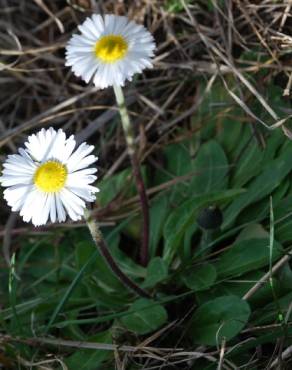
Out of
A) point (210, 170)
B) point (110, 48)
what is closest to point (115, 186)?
point (210, 170)

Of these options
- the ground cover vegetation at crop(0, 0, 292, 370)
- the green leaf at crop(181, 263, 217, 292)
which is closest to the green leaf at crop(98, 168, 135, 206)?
the ground cover vegetation at crop(0, 0, 292, 370)

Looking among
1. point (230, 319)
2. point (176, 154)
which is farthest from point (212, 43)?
point (230, 319)

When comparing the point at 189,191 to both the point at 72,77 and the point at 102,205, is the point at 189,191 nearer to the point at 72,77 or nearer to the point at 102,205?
the point at 102,205

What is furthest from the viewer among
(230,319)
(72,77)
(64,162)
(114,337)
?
(72,77)

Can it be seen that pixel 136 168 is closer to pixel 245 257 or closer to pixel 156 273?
pixel 156 273

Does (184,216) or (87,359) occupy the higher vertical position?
(184,216)

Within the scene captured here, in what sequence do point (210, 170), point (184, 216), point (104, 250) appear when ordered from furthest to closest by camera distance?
point (210, 170)
point (184, 216)
point (104, 250)

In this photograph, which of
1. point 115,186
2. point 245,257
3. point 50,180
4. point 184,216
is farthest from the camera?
point 115,186
